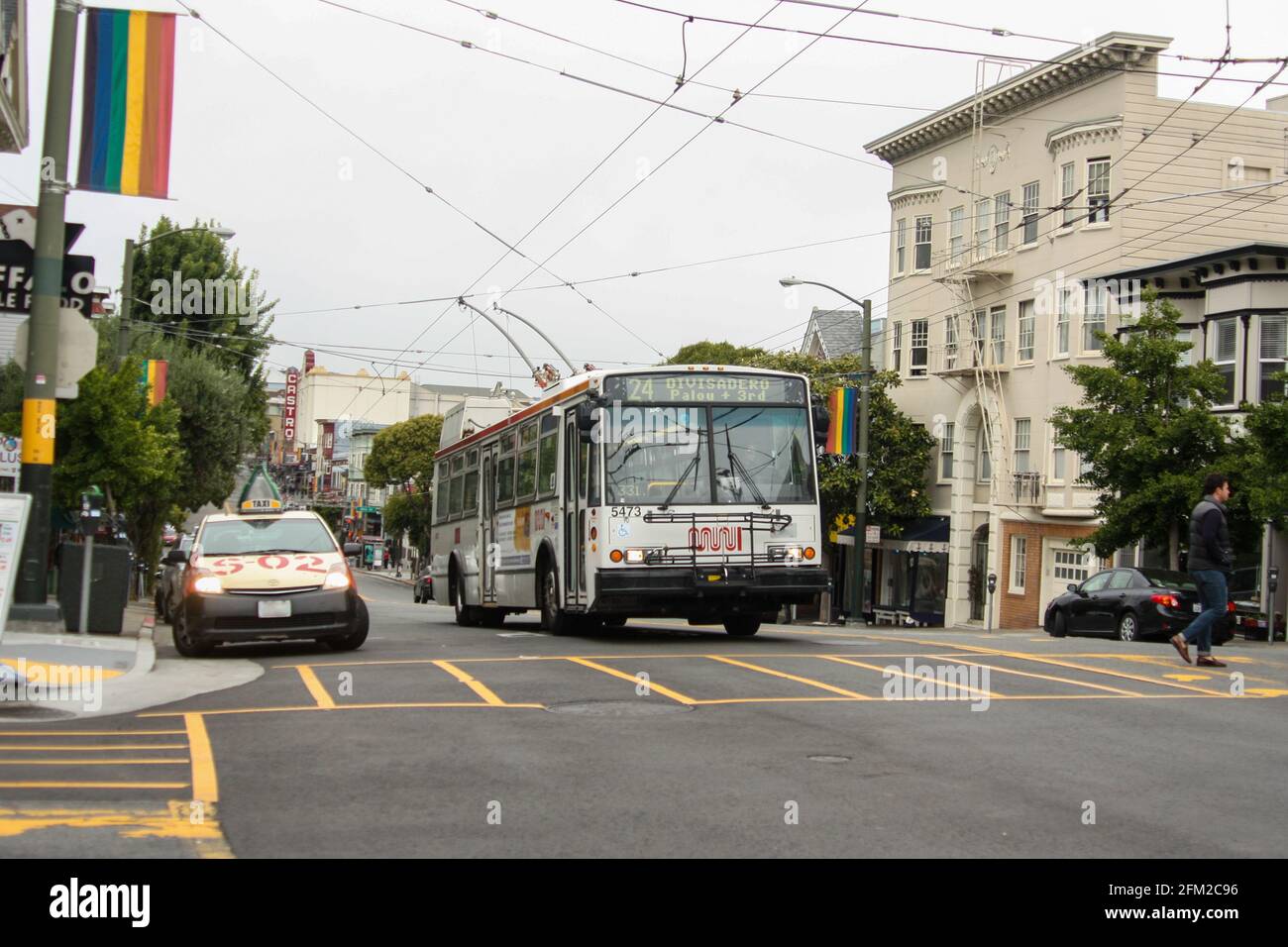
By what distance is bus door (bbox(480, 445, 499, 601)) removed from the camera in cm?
2284

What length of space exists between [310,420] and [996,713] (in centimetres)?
13770

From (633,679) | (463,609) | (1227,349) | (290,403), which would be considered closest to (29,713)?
(633,679)

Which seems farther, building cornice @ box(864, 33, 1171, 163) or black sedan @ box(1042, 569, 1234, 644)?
building cornice @ box(864, 33, 1171, 163)

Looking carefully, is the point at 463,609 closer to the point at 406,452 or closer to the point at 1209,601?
the point at 1209,601

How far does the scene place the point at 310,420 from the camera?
472 ft

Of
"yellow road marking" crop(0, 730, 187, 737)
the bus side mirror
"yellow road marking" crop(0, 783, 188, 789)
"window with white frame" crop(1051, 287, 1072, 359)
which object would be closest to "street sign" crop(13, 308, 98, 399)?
"yellow road marking" crop(0, 730, 187, 737)

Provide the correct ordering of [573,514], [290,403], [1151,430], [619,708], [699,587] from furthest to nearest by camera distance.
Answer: [290,403]
[1151,430]
[573,514]
[699,587]
[619,708]

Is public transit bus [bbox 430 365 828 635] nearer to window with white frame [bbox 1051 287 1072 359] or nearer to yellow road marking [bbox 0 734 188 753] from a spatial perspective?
yellow road marking [bbox 0 734 188 753]

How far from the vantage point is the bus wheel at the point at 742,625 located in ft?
62.1

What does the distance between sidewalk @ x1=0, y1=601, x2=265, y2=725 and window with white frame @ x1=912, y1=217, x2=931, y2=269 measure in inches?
1391

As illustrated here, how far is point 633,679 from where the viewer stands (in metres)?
12.9

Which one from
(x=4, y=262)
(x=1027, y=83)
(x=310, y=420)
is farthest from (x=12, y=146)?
(x=310, y=420)

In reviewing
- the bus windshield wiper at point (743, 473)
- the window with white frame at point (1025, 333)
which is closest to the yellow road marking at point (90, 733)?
the bus windshield wiper at point (743, 473)

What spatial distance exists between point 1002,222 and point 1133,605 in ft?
67.8
